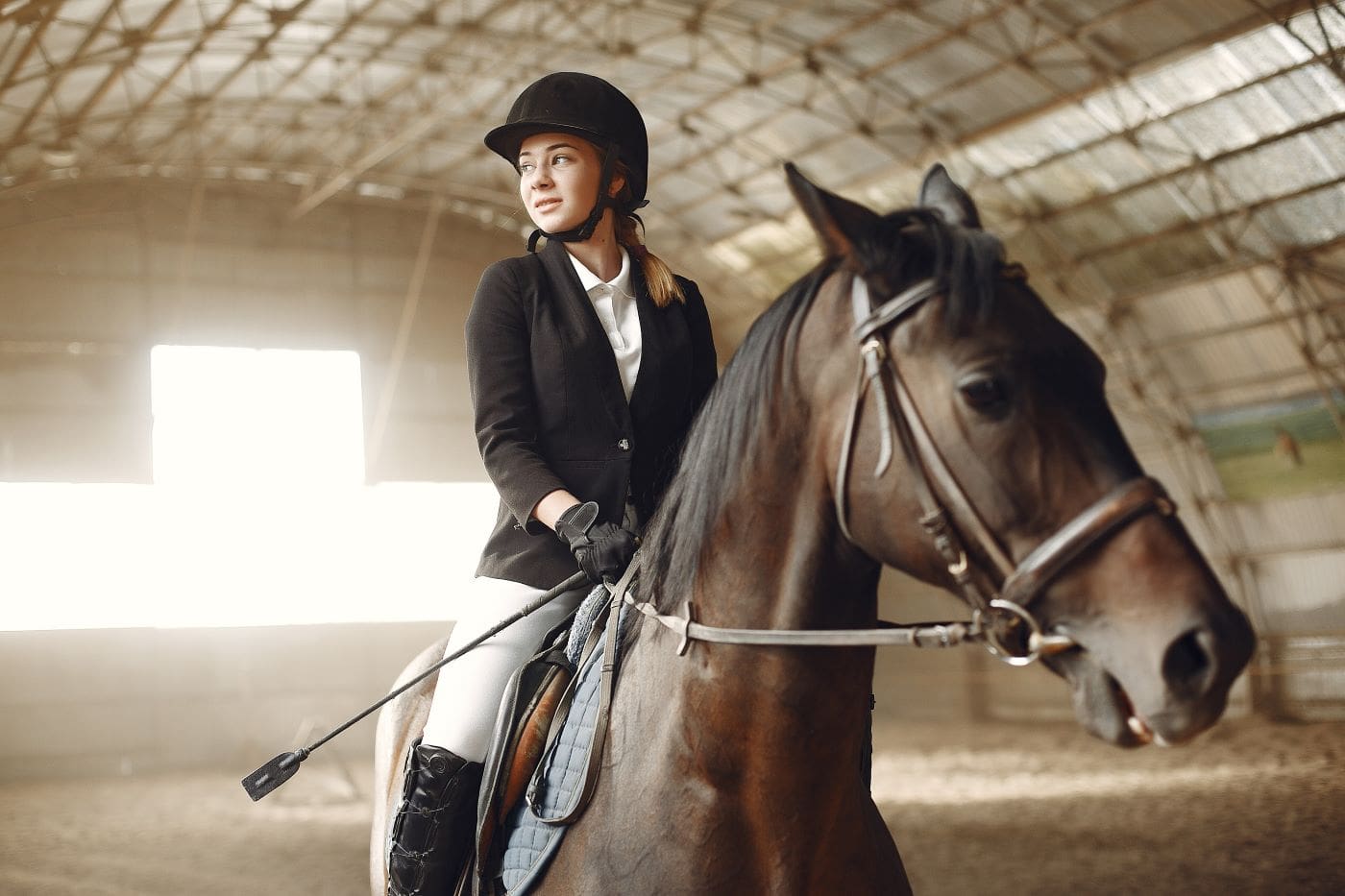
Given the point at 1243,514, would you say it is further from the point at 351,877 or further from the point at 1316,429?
the point at 351,877

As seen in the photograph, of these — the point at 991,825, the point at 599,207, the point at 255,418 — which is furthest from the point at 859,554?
the point at 255,418

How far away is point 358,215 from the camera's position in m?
19.7

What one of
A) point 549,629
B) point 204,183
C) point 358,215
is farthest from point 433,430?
point 549,629

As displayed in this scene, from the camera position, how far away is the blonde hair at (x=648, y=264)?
2355 millimetres

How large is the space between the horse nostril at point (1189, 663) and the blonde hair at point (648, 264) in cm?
125

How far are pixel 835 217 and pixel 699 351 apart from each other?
34.1 inches

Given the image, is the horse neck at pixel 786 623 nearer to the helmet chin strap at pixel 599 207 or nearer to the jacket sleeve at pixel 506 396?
the jacket sleeve at pixel 506 396

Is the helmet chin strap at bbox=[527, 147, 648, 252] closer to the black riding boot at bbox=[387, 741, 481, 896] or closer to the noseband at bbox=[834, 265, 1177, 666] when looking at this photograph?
the noseband at bbox=[834, 265, 1177, 666]

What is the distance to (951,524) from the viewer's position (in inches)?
59.6

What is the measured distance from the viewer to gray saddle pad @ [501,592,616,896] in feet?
6.43

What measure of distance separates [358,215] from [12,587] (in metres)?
7.62

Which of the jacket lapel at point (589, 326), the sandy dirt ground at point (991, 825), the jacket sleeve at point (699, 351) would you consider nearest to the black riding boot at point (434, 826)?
the jacket lapel at point (589, 326)

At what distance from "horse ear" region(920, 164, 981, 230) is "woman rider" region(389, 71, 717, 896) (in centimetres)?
60

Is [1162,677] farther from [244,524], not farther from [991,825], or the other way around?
[244,524]
